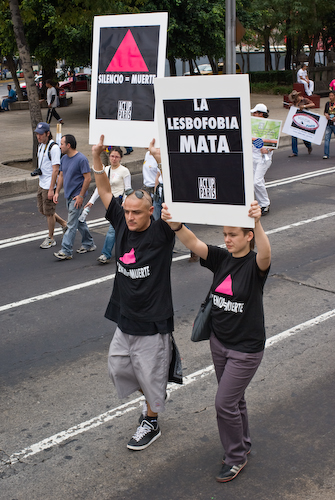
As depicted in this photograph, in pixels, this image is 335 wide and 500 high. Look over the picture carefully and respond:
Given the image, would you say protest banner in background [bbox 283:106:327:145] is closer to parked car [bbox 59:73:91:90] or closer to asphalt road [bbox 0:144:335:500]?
asphalt road [bbox 0:144:335:500]

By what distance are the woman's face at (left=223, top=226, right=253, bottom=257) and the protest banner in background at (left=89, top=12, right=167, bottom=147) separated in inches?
38.3

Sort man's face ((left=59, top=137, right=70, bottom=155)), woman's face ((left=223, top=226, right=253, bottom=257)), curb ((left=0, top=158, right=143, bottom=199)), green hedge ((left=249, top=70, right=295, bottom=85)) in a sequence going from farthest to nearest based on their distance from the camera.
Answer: green hedge ((left=249, top=70, right=295, bottom=85)) → curb ((left=0, top=158, right=143, bottom=199)) → man's face ((left=59, top=137, right=70, bottom=155)) → woman's face ((left=223, top=226, right=253, bottom=257))

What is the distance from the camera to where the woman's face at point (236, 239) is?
12.5 feet

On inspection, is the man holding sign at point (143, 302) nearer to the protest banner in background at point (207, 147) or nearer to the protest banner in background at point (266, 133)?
the protest banner in background at point (207, 147)

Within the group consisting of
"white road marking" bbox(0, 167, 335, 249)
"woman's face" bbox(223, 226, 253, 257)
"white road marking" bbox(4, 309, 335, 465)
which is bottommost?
"white road marking" bbox(4, 309, 335, 465)

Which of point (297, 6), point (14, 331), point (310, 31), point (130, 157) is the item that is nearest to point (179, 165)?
point (14, 331)

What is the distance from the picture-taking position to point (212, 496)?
3.89 meters

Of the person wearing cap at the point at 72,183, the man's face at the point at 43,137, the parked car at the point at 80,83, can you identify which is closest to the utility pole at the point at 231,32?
the man's face at the point at 43,137

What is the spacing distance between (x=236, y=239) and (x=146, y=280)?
77 cm

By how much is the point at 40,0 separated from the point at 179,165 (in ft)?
62.1

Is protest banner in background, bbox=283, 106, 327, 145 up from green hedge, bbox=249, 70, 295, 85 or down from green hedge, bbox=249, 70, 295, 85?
down

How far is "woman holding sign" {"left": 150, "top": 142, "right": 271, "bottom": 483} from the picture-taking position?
12.6 ft

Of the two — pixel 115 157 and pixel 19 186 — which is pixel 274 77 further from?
pixel 115 157

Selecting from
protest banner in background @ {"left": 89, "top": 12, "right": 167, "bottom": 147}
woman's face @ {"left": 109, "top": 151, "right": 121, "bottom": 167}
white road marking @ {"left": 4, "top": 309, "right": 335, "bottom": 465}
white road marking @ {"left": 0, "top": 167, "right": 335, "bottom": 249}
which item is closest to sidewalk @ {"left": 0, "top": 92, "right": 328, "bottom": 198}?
white road marking @ {"left": 0, "top": 167, "right": 335, "bottom": 249}
